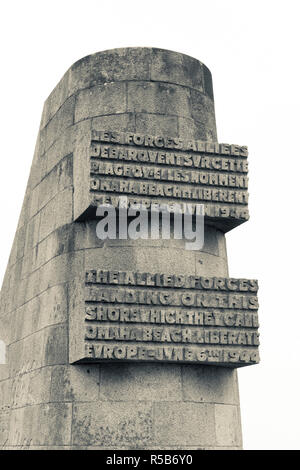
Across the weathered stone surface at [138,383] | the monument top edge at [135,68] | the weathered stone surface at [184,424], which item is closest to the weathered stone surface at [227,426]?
the weathered stone surface at [184,424]

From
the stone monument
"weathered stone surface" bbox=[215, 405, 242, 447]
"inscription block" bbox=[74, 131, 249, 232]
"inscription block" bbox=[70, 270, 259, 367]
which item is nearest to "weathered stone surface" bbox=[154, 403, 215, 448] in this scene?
the stone monument

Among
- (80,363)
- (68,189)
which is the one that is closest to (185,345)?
(80,363)

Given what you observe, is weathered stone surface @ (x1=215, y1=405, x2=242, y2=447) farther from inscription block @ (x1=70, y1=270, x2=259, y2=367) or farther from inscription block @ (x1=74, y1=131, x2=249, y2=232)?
inscription block @ (x1=74, y1=131, x2=249, y2=232)

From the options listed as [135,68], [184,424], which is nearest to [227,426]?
[184,424]

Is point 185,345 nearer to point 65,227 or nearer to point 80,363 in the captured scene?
point 80,363

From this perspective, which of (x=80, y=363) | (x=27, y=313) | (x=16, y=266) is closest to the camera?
(x=80, y=363)

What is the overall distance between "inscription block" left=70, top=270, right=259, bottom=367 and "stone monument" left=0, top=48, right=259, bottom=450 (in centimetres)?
2

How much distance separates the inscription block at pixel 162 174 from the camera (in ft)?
34.9

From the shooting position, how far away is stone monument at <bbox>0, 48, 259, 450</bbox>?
10070 mm

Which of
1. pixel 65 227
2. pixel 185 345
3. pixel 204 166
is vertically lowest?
pixel 185 345

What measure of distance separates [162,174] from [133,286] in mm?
1856

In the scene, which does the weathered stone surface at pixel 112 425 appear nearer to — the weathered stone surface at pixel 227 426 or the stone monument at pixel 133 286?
the stone monument at pixel 133 286

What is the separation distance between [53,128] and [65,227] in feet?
7.89

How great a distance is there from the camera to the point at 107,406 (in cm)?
1005
